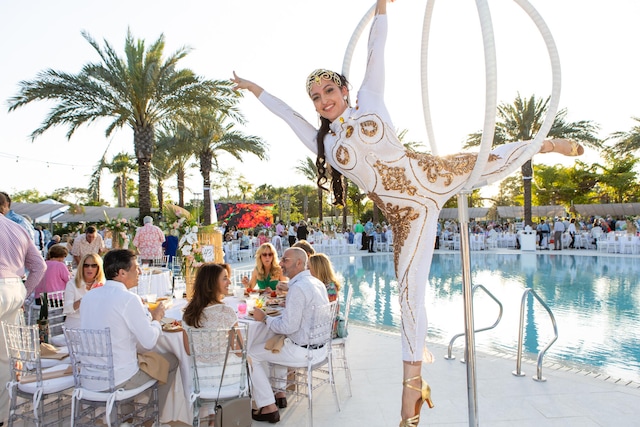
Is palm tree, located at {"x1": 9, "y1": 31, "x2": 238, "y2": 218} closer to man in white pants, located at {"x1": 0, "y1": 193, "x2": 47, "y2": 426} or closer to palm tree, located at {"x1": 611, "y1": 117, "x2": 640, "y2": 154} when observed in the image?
man in white pants, located at {"x1": 0, "y1": 193, "x2": 47, "y2": 426}

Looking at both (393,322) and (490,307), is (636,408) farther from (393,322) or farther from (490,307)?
(490,307)

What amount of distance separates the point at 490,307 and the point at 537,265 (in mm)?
6963

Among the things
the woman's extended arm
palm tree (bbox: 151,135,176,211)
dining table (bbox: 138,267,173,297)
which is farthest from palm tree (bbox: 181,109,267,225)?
the woman's extended arm

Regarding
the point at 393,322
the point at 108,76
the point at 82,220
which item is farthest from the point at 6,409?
the point at 82,220

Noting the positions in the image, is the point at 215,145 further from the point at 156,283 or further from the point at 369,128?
the point at 369,128

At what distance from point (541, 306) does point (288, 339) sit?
22.1 ft

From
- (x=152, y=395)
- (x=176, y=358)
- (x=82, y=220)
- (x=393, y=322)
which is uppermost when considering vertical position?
(x=82, y=220)

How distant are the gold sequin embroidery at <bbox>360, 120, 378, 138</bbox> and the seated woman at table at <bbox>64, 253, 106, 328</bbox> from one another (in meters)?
3.56

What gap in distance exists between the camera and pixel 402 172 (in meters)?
2.00

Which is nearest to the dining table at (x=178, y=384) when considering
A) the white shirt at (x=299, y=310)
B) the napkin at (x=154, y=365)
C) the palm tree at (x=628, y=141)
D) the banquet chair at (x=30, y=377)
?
the napkin at (x=154, y=365)

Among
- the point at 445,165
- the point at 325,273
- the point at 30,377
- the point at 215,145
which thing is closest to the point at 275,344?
the point at 325,273

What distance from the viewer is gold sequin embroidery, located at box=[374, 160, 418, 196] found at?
200 centimetres

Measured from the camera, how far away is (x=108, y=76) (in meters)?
12.3

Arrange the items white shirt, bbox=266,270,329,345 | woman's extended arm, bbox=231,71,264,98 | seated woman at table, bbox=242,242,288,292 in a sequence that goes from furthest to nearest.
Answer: seated woman at table, bbox=242,242,288,292, white shirt, bbox=266,270,329,345, woman's extended arm, bbox=231,71,264,98
